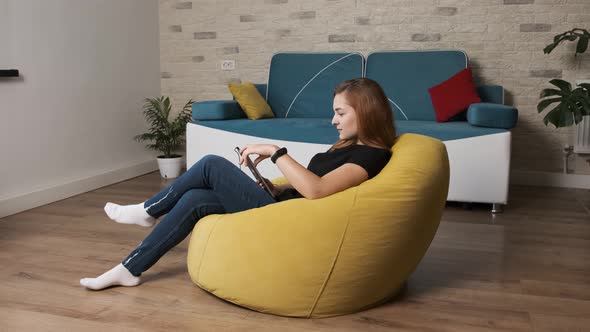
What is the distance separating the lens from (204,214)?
222cm

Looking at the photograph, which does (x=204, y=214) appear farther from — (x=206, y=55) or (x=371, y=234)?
(x=206, y=55)

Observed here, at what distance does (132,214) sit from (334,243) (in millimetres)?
911

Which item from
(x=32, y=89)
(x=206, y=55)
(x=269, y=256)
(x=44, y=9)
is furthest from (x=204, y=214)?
(x=206, y=55)

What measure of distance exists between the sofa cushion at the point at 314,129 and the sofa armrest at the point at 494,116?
0.04m

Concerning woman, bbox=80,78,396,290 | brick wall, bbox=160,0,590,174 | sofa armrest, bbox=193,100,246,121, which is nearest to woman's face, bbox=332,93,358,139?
woman, bbox=80,78,396,290

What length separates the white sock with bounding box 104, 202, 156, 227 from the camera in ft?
7.68

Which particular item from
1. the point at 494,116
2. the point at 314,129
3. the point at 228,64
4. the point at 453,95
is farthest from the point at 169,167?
the point at 494,116

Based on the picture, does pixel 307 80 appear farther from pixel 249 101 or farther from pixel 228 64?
pixel 228 64

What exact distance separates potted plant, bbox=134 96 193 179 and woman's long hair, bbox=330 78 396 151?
3069 mm

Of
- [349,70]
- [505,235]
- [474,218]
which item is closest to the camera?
[505,235]

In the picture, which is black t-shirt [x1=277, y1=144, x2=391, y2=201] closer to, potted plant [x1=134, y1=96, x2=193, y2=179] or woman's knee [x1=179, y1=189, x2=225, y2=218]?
woman's knee [x1=179, y1=189, x2=225, y2=218]

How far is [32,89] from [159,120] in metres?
1.30

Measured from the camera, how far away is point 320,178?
6.46 feet

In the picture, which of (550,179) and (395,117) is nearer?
(395,117)
